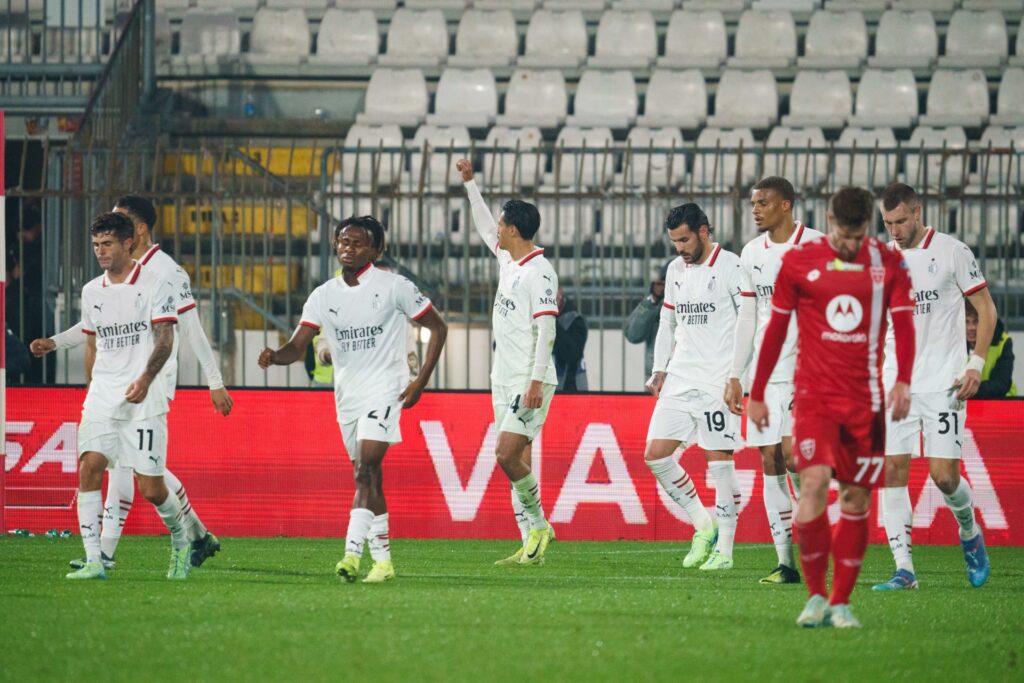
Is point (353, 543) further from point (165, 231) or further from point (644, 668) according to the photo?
point (165, 231)

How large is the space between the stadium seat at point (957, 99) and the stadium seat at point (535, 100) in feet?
14.9

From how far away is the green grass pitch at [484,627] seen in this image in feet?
17.7

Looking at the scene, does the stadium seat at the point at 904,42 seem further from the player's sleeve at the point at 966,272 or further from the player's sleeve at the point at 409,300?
the player's sleeve at the point at 409,300

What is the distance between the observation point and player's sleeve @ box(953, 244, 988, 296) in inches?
343

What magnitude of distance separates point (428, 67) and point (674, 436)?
10865 millimetres

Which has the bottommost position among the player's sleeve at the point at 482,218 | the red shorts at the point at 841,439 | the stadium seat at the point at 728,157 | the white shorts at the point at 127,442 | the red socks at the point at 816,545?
the red socks at the point at 816,545

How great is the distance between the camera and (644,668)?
17.8ft

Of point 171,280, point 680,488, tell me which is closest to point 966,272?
point 680,488

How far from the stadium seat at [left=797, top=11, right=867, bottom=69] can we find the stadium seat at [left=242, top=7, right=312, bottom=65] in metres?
6.54

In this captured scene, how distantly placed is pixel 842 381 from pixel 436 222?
10944 millimetres

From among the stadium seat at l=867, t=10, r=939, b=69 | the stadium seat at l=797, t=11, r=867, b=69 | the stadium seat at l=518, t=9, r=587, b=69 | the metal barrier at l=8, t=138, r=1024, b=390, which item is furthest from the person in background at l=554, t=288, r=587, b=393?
the stadium seat at l=867, t=10, r=939, b=69

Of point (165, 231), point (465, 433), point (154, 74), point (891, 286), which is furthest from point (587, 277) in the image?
point (891, 286)

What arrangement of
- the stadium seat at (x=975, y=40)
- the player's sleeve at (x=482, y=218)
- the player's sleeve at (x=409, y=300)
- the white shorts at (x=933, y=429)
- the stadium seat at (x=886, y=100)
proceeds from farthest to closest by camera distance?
the stadium seat at (x=975, y=40), the stadium seat at (x=886, y=100), the player's sleeve at (x=482, y=218), the white shorts at (x=933, y=429), the player's sleeve at (x=409, y=300)

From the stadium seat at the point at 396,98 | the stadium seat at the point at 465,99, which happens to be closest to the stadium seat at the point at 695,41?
the stadium seat at the point at 465,99
